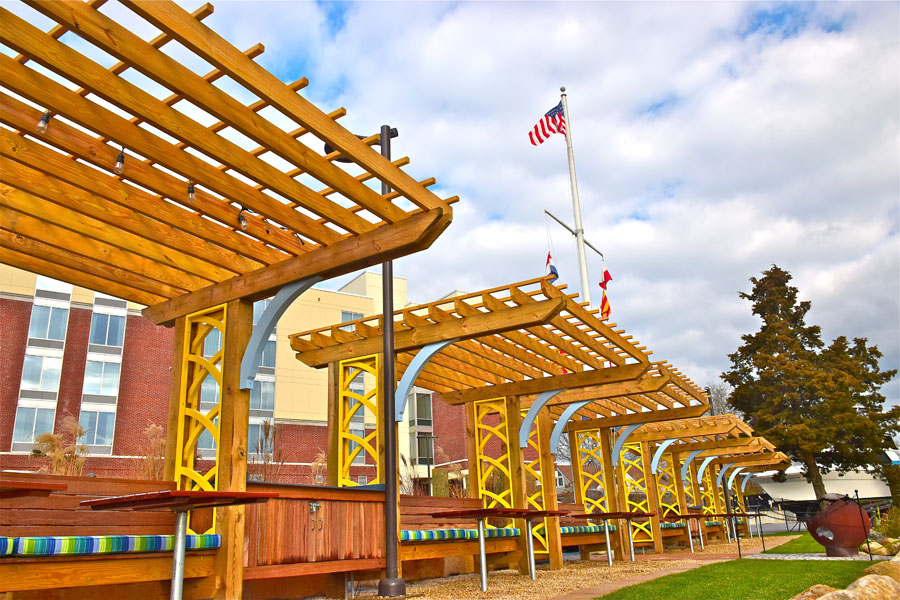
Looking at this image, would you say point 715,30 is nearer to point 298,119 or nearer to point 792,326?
point 298,119

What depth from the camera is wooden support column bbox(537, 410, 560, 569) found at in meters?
11.5

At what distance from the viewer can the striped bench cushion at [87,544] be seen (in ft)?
14.2

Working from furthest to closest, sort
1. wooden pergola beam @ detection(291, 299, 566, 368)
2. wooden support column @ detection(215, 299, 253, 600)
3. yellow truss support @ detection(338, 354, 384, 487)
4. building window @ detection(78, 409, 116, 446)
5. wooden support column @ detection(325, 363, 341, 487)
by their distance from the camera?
building window @ detection(78, 409, 116, 446) → wooden support column @ detection(325, 363, 341, 487) → yellow truss support @ detection(338, 354, 384, 487) → wooden pergola beam @ detection(291, 299, 566, 368) → wooden support column @ detection(215, 299, 253, 600)

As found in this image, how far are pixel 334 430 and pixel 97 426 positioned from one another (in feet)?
74.9

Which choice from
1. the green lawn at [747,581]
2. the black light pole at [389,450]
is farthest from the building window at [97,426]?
the green lawn at [747,581]

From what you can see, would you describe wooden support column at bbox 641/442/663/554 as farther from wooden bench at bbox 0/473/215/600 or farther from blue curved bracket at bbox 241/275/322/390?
wooden bench at bbox 0/473/215/600

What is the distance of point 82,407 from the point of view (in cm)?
2797

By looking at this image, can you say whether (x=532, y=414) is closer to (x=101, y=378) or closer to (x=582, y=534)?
(x=582, y=534)

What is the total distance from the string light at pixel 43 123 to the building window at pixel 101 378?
26.9 m

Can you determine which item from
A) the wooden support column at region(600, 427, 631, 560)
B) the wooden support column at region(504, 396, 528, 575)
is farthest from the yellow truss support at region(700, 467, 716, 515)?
the wooden support column at region(504, 396, 528, 575)

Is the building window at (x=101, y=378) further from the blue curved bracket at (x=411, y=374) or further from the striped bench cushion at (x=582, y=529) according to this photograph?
the blue curved bracket at (x=411, y=374)

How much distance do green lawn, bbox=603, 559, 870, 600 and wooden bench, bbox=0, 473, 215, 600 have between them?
406 cm

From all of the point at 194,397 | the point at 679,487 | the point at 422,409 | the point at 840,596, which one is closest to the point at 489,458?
the point at 194,397

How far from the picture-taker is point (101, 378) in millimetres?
28750
